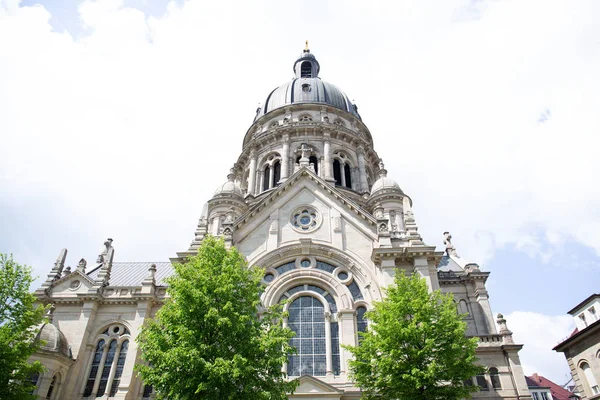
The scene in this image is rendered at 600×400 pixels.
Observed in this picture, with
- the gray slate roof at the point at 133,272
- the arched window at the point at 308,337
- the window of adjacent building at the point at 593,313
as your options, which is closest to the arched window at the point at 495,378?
the window of adjacent building at the point at 593,313

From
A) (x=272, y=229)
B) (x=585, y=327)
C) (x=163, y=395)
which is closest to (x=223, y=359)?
(x=163, y=395)

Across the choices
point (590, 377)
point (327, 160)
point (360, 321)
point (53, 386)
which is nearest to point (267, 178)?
point (327, 160)

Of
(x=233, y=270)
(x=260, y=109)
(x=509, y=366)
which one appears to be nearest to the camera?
(x=233, y=270)

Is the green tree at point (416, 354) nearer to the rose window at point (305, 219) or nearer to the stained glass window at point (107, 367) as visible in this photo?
the rose window at point (305, 219)

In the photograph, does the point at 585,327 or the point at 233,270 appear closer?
the point at 233,270

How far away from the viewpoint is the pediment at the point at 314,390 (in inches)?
831

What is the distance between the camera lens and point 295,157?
4250cm

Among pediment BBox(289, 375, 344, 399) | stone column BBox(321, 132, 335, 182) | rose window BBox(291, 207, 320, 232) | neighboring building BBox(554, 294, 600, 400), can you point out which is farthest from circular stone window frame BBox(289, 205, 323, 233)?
neighboring building BBox(554, 294, 600, 400)

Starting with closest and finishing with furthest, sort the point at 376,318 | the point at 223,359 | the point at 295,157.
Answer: the point at 223,359, the point at 376,318, the point at 295,157

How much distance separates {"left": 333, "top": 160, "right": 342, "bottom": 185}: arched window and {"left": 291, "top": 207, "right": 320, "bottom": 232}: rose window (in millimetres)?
13789

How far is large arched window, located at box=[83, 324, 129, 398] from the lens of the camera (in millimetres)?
25281

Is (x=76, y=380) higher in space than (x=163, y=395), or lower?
higher

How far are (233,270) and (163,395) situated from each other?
18.6ft

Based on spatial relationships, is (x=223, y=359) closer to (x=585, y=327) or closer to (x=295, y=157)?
(x=585, y=327)
